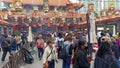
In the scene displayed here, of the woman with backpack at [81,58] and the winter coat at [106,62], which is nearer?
the winter coat at [106,62]

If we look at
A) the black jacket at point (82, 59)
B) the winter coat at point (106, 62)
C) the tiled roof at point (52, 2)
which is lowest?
the tiled roof at point (52, 2)

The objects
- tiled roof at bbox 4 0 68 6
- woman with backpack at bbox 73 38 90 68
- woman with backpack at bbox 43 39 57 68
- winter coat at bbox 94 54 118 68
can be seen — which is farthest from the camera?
tiled roof at bbox 4 0 68 6

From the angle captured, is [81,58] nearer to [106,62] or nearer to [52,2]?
[106,62]

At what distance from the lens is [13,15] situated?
1734 inches

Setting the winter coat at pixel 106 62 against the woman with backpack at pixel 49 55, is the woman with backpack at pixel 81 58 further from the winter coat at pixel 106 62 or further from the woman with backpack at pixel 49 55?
the woman with backpack at pixel 49 55

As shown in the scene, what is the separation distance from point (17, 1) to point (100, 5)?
3401 centimetres

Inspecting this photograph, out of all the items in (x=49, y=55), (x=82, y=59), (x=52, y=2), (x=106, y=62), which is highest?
(x=106, y=62)

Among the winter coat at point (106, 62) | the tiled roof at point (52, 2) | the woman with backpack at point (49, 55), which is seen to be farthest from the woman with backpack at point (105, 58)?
the tiled roof at point (52, 2)

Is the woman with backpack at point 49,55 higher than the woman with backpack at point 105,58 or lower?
lower

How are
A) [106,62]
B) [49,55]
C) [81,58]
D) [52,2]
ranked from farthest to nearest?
[52,2] < [49,55] < [81,58] < [106,62]

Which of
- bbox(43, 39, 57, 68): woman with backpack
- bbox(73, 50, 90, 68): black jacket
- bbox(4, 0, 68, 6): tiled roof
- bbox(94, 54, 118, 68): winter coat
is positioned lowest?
bbox(4, 0, 68, 6): tiled roof

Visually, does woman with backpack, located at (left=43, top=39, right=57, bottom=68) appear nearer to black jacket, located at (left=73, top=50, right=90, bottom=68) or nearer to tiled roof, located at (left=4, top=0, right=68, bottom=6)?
black jacket, located at (left=73, top=50, right=90, bottom=68)

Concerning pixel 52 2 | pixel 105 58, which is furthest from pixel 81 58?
pixel 52 2

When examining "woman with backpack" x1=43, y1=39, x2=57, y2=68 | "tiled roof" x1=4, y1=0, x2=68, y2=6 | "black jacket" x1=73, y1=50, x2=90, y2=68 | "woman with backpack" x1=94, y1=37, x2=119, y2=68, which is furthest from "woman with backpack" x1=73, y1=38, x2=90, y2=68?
"tiled roof" x1=4, y1=0, x2=68, y2=6
